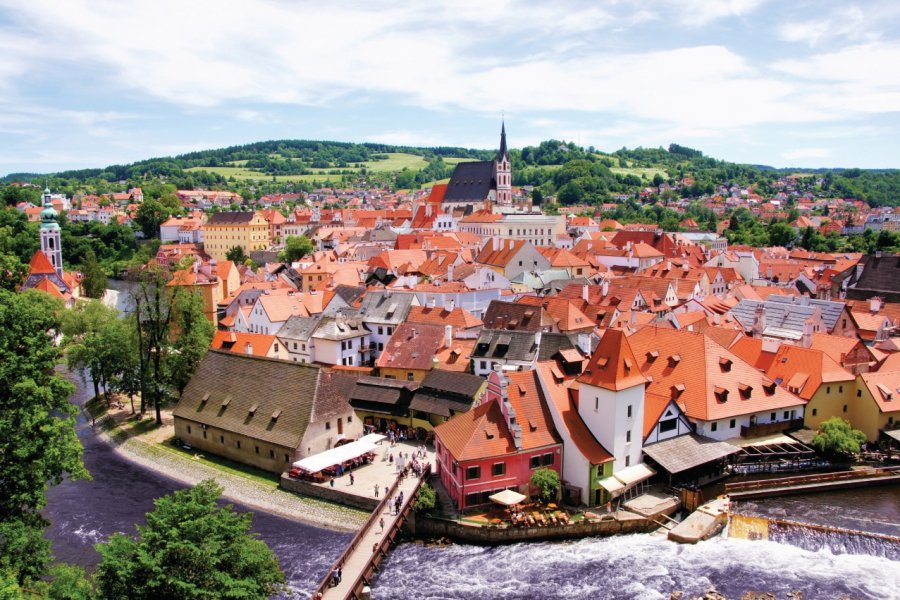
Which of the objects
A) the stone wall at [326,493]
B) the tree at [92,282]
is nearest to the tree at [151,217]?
Answer: the tree at [92,282]

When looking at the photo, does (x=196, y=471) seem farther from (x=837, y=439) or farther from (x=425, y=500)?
(x=837, y=439)

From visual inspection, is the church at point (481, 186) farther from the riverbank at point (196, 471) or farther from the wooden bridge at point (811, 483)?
the wooden bridge at point (811, 483)

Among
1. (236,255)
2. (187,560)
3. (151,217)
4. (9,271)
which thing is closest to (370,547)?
(187,560)

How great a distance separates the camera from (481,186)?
155875mm

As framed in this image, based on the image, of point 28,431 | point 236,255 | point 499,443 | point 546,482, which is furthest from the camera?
point 236,255

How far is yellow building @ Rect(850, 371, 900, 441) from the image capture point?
4169cm

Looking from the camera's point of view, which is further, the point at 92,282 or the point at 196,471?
the point at 92,282

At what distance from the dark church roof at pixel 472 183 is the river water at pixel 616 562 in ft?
407

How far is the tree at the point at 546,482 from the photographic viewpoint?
112 feet

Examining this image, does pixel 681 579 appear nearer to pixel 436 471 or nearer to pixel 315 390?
pixel 436 471

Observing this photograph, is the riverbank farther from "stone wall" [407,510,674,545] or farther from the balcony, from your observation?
the balcony

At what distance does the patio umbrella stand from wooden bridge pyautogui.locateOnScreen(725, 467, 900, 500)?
10877mm

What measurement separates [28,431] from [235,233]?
119m

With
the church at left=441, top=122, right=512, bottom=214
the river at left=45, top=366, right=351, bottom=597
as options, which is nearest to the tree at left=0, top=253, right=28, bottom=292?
the river at left=45, top=366, right=351, bottom=597
